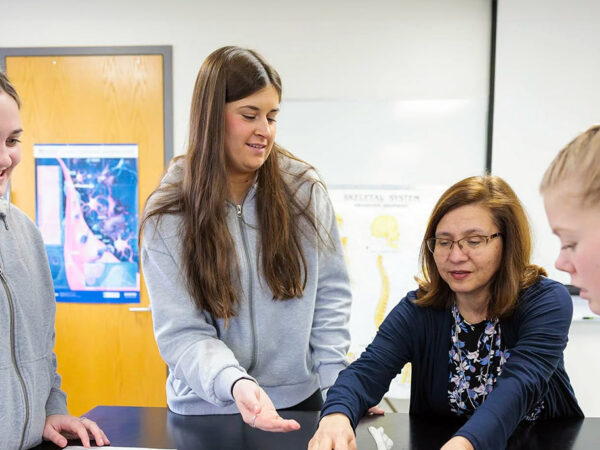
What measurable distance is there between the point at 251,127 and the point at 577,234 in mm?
816

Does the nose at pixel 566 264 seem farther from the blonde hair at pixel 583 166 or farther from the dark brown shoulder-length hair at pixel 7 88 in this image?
the dark brown shoulder-length hair at pixel 7 88

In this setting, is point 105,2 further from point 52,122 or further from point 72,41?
point 52,122

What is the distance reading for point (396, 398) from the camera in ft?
9.27

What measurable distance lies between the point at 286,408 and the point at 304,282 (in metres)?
0.33

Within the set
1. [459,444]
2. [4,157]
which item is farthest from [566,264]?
[4,157]

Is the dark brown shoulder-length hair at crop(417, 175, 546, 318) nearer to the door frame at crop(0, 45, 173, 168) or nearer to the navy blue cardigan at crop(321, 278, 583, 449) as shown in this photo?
the navy blue cardigan at crop(321, 278, 583, 449)

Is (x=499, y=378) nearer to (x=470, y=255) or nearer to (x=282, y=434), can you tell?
(x=470, y=255)

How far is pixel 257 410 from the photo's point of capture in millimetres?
1048

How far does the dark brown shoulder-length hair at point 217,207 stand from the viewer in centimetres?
129

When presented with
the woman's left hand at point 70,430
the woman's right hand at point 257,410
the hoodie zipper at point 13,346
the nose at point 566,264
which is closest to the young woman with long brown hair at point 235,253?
the woman's right hand at point 257,410

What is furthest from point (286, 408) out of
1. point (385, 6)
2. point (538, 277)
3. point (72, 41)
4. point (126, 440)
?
point (72, 41)

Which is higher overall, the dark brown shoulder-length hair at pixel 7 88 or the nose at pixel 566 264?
the dark brown shoulder-length hair at pixel 7 88

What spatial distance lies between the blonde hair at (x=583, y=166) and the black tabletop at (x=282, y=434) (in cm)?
60

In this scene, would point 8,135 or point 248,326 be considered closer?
point 8,135
